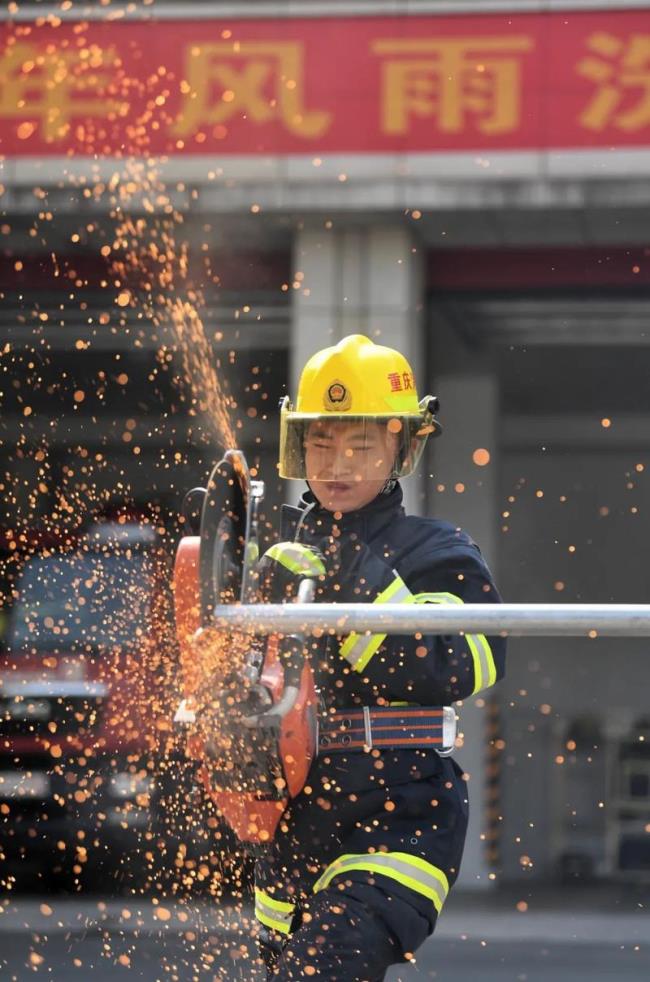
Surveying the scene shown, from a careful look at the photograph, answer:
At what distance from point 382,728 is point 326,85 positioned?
5.66 m

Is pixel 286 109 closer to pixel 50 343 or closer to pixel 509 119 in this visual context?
pixel 509 119

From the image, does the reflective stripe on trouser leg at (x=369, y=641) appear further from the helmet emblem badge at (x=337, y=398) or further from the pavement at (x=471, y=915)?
the pavement at (x=471, y=915)

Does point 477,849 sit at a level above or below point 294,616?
below

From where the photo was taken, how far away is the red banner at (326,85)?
8.07 m

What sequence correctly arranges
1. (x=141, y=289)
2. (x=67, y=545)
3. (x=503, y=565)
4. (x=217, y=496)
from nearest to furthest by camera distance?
(x=217, y=496), (x=67, y=545), (x=141, y=289), (x=503, y=565)

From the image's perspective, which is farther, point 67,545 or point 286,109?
point 67,545

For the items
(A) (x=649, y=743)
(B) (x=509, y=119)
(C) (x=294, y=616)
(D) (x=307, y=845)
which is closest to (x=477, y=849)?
(A) (x=649, y=743)

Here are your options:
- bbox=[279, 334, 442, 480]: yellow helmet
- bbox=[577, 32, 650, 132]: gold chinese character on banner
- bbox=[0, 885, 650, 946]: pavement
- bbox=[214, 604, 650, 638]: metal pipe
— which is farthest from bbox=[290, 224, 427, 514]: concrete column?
bbox=[214, 604, 650, 638]: metal pipe

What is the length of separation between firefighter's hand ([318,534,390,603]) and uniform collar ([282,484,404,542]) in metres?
0.07

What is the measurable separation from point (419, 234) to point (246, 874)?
315 cm

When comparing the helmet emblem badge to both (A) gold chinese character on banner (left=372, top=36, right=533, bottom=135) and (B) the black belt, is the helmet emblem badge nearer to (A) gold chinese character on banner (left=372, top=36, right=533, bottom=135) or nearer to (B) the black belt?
(B) the black belt

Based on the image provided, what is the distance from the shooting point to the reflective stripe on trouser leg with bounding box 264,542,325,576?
2.83 m

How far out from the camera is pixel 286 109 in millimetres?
8227

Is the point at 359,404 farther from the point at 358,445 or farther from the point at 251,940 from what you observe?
the point at 251,940
